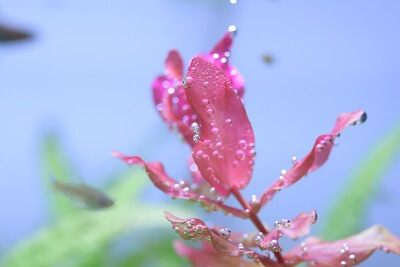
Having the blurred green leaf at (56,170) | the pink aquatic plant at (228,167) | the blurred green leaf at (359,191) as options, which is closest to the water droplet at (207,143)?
the pink aquatic plant at (228,167)

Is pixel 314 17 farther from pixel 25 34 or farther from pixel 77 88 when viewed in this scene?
pixel 25 34

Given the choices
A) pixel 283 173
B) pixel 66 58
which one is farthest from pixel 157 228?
pixel 66 58

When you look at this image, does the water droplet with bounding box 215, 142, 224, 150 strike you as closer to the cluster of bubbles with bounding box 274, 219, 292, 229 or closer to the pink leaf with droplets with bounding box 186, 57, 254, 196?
the pink leaf with droplets with bounding box 186, 57, 254, 196

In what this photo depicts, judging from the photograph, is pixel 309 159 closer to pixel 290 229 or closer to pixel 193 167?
pixel 290 229

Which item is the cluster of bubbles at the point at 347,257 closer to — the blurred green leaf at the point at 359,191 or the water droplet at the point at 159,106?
the water droplet at the point at 159,106

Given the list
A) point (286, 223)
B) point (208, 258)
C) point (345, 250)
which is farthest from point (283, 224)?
point (208, 258)
